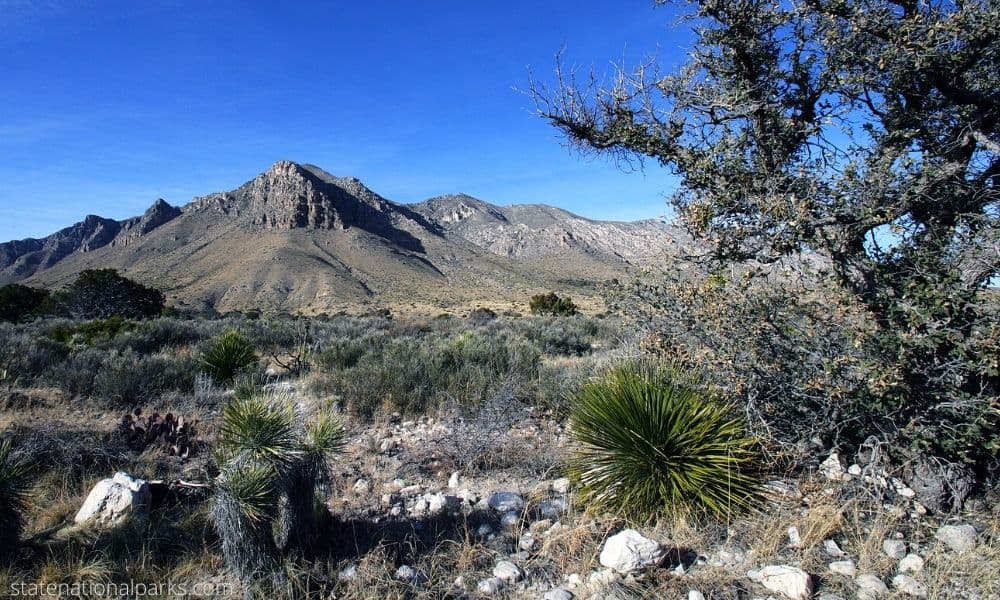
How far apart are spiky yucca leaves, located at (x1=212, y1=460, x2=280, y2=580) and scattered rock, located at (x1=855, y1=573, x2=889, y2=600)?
350cm

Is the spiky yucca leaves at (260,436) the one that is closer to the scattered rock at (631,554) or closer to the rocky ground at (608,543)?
the rocky ground at (608,543)

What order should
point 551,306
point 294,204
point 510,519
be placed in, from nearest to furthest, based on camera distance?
point 510,519, point 551,306, point 294,204

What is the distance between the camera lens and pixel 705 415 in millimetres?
4113

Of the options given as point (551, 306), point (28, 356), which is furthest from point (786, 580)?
point (551, 306)

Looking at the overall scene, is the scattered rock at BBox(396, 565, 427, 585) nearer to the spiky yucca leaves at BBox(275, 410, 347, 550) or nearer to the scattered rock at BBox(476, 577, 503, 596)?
the scattered rock at BBox(476, 577, 503, 596)

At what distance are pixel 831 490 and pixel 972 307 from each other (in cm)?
165

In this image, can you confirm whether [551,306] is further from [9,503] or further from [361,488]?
[9,503]

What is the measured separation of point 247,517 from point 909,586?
3898 mm

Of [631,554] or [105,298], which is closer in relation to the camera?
[631,554]

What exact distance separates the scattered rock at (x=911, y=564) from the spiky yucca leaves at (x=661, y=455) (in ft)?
3.03

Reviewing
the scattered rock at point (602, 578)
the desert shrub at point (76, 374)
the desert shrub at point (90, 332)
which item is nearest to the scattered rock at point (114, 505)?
the scattered rock at point (602, 578)

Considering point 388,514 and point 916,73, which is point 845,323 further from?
point 388,514

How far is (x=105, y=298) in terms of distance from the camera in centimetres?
2728

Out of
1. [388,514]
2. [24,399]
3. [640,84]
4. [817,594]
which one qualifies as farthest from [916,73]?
[24,399]
